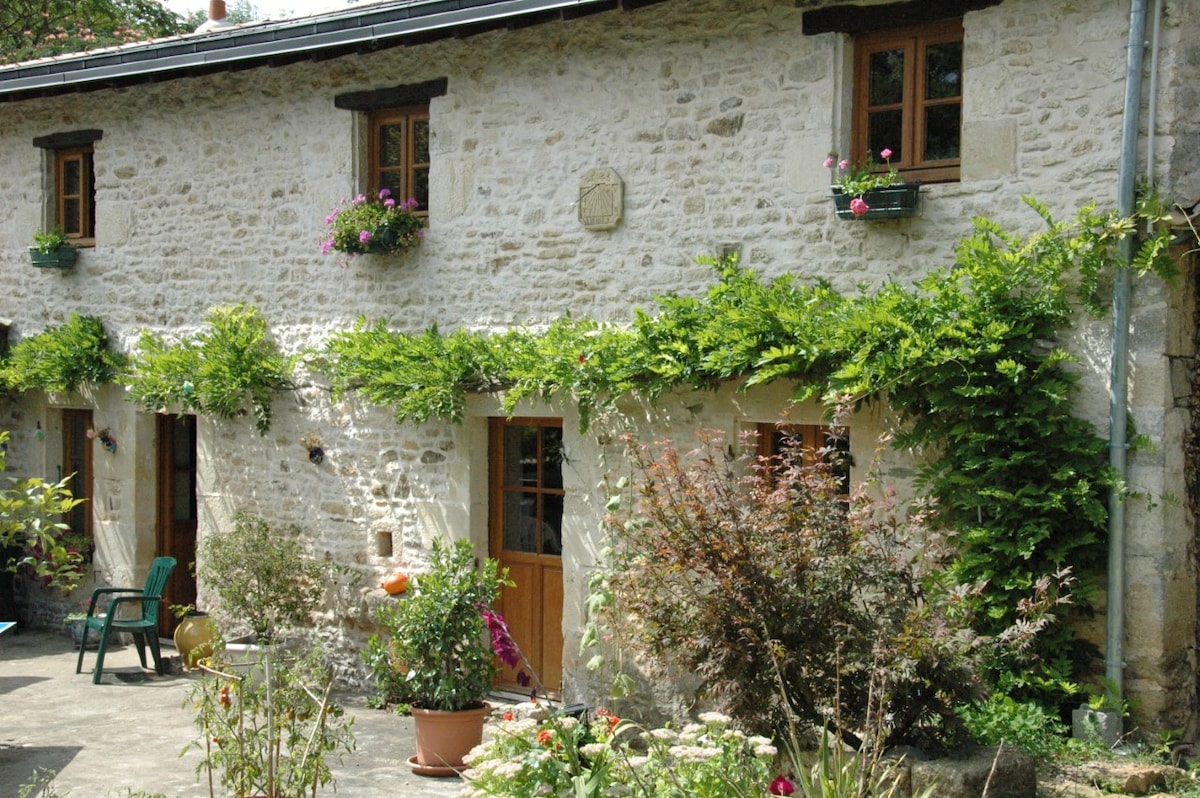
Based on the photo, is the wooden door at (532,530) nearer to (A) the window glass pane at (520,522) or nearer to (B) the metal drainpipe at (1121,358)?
(A) the window glass pane at (520,522)

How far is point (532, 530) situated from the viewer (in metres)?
8.48

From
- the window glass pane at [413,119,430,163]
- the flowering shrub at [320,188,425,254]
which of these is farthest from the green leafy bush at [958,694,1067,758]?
the window glass pane at [413,119,430,163]

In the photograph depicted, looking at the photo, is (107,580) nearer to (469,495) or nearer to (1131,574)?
(469,495)

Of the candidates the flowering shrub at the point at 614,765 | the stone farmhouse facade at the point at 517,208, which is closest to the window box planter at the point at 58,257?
the stone farmhouse facade at the point at 517,208

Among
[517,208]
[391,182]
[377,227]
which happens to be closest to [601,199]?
[517,208]

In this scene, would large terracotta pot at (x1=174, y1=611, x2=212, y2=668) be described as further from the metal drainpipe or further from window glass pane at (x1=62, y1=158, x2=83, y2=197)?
the metal drainpipe

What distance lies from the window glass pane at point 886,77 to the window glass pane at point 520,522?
3189 millimetres

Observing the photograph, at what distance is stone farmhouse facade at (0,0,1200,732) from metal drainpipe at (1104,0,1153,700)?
8cm

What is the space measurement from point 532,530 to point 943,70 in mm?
3658

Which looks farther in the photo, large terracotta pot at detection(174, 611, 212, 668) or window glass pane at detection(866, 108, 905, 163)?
large terracotta pot at detection(174, 611, 212, 668)

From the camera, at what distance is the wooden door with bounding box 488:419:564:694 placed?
8359 millimetres

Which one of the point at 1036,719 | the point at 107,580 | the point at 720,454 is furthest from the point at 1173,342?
the point at 107,580

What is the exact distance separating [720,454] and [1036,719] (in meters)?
2.12

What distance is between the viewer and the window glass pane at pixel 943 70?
22.2 ft
